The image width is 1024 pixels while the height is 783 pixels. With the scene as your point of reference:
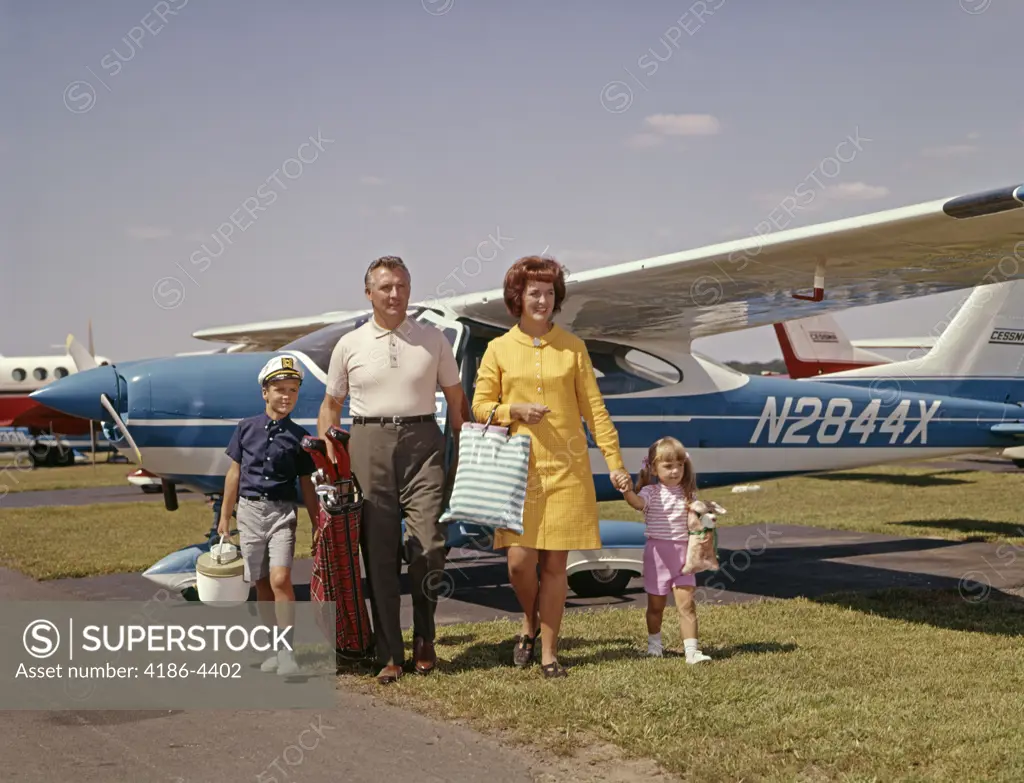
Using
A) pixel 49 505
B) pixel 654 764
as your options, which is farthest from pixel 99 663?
pixel 49 505

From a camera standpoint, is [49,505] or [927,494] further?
[49,505]

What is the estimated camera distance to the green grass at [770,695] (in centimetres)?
342

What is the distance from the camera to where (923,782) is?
3.17 metres

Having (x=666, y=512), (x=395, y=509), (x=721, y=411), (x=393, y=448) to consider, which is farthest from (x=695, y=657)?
(x=721, y=411)

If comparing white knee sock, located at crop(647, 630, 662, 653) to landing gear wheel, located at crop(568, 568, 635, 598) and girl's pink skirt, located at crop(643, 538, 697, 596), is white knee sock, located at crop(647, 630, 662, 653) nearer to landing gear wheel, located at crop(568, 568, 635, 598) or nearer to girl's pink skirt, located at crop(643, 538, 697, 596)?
girl's pink skirt, located at crop(643, 538, 697, 596)

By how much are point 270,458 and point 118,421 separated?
1999mm

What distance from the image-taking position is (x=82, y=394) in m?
6.36

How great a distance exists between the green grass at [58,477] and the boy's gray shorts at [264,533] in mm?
13009

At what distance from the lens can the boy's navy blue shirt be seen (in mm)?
4848

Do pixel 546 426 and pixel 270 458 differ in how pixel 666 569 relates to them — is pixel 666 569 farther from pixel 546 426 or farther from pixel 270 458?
pixel 270 458

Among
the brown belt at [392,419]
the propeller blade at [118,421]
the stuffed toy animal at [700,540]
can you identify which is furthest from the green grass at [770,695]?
the propeller blade at [118,421]

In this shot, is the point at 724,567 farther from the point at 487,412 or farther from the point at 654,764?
the point at 654,764

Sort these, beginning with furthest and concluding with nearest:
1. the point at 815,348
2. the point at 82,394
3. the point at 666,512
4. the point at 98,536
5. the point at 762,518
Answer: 1. the point at 815,348
2. the point at 762,518
3. the point at 98,536
4. the point at 82,394
5. the point at 666,512

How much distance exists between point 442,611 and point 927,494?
412 inches
